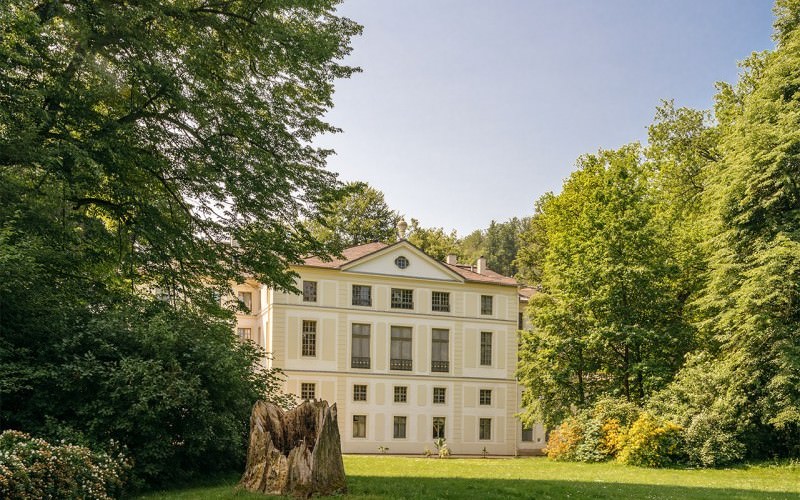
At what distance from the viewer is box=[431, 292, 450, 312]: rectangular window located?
139 feet

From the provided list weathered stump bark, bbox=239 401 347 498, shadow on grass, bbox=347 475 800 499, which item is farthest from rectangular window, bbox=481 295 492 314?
weathered stump bark, bbox=239 401 347 498

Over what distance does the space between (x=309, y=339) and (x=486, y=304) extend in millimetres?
11988

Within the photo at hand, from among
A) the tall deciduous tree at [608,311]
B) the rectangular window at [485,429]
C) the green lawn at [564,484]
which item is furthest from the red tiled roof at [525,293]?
the green lawn at [564,484]

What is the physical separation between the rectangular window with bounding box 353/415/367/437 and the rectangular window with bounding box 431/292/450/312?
26.7 feet

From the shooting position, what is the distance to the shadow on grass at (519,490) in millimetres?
11398

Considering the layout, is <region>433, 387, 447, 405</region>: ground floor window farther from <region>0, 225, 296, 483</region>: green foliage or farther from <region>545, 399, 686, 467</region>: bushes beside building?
<region>0, 225, 296, 483</region>: green foliage

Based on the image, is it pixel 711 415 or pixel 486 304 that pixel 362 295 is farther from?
pixel 711 415

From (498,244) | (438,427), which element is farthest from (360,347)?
(498,244)

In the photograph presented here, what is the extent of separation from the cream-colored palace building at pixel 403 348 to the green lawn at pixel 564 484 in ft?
70.0

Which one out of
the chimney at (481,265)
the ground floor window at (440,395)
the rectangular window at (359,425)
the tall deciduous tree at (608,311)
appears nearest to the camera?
the tall deciduous tree at (608,311)

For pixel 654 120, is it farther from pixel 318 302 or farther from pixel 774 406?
pixel 318 302

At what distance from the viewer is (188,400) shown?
11.0 metres

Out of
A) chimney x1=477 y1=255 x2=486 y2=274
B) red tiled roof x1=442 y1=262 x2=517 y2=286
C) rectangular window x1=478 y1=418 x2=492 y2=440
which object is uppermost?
chimney x1=477 y1=255 x2=486 y2=274

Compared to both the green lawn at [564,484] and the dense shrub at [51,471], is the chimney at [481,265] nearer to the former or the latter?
the green lawn at [564,484]
